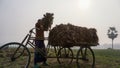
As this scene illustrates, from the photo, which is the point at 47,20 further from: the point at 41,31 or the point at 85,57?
the point at 85,57

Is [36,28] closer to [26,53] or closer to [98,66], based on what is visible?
[26,53]

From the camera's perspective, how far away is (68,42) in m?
9.38

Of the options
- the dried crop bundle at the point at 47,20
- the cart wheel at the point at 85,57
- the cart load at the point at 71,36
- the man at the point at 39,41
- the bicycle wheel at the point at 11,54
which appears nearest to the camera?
the bicycle wheel at the point at 11,54

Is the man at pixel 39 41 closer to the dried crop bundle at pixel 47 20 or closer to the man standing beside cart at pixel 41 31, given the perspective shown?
the man standing beside cart at pixel 41 31

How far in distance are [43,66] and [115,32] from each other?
364 ft

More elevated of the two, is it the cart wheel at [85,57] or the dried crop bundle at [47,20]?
the dried crop bundle at [47,20]

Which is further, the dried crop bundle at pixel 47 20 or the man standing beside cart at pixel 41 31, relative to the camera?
the dried crop bundle at pixel 47 20

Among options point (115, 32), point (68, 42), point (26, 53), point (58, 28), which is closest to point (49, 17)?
point (58, 28)

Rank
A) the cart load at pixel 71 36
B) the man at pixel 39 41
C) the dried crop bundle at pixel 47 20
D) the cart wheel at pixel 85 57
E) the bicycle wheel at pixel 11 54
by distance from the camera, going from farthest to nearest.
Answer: the dried crop bundle at pixel 47 20, the cart wheel at pixel 85 57, the man at pixel 39 41, the cart load at pixel 71 36, the bicycle wheel at pixel 11 54

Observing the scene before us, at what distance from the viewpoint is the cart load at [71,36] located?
9484mm

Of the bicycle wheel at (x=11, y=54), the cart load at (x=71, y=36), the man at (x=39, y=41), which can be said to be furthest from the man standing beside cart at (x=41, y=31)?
the bicycle wheel at (x=11, y=54)

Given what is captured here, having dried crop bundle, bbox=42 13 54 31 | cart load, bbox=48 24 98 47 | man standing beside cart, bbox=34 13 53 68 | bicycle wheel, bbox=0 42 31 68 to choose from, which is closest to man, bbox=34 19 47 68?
man standing beside cart, bbox=34 13 53 68

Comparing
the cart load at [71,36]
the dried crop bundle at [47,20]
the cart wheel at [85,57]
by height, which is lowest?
the cart wheel at [85,57]

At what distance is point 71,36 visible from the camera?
9.57 metres
